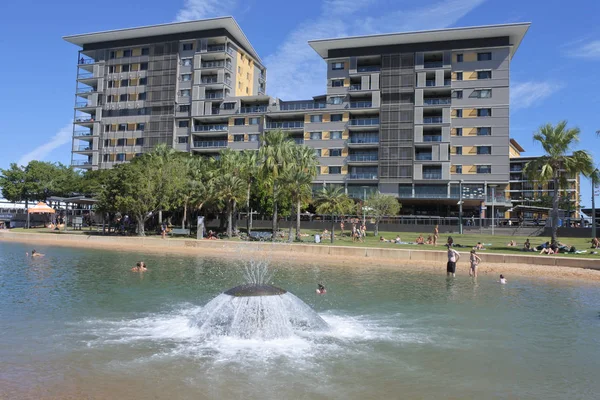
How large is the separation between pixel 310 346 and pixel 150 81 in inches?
3609

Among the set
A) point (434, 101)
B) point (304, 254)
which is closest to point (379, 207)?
point (304, 254)

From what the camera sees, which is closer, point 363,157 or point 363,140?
point 363,157

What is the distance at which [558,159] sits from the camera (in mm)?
36125

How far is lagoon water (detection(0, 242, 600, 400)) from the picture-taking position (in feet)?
31.4

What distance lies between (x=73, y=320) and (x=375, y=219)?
160ft

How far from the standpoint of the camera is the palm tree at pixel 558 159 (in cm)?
3566

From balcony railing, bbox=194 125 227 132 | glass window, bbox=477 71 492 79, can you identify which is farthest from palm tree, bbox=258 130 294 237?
glass window, bbox=477 71 492 79

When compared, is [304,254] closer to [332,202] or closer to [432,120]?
[332,202]

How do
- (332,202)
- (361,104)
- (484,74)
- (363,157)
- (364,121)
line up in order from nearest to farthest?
1. (332,202)
2. (484,74)
3. (363,157)
4. (364,121)
5. (361,104)

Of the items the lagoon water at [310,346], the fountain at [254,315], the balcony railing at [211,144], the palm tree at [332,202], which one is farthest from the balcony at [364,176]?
the fountain at [254,315]

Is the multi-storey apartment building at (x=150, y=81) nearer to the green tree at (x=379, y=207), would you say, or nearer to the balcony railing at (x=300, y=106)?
the balcony railing at (x=300, y=106)

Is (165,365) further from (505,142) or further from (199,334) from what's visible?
(505,142)

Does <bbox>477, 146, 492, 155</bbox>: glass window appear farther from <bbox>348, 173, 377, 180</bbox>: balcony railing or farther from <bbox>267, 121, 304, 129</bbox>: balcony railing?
<bbox>267, 121, 304, 129</bbox>: balcony railing

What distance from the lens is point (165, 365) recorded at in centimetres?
1066
